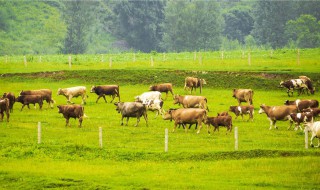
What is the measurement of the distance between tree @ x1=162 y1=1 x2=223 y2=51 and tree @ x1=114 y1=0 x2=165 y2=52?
99.9 inches

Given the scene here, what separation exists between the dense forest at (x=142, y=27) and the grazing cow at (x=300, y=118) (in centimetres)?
8922

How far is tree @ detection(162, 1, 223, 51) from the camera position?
439 feet

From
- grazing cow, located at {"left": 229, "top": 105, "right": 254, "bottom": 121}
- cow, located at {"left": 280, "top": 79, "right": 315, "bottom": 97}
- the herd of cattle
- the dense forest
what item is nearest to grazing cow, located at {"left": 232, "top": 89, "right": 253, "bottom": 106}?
the herd of cattle

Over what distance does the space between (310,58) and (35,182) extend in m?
56.3

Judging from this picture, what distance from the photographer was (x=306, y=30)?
5172 inches

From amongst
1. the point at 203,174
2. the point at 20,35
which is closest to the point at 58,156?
the point at 203,174

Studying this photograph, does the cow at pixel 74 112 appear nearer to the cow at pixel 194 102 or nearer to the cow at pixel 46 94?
Result: the cow at pixel 194 102

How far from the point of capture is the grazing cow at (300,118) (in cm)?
4038

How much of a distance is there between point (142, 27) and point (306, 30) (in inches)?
1164

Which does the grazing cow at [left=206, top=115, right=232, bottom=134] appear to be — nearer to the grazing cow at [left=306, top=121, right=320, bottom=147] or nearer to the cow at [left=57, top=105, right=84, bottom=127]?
the grazing cow at [left=306, top=121, right=320, bottom=147]

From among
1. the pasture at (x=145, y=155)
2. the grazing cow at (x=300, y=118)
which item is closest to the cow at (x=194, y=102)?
the pasture at (x=145, y=155)

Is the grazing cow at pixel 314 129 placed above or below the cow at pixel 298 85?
below

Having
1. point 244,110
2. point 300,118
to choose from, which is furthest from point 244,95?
point 300,118

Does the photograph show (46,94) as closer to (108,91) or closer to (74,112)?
(108,91)
